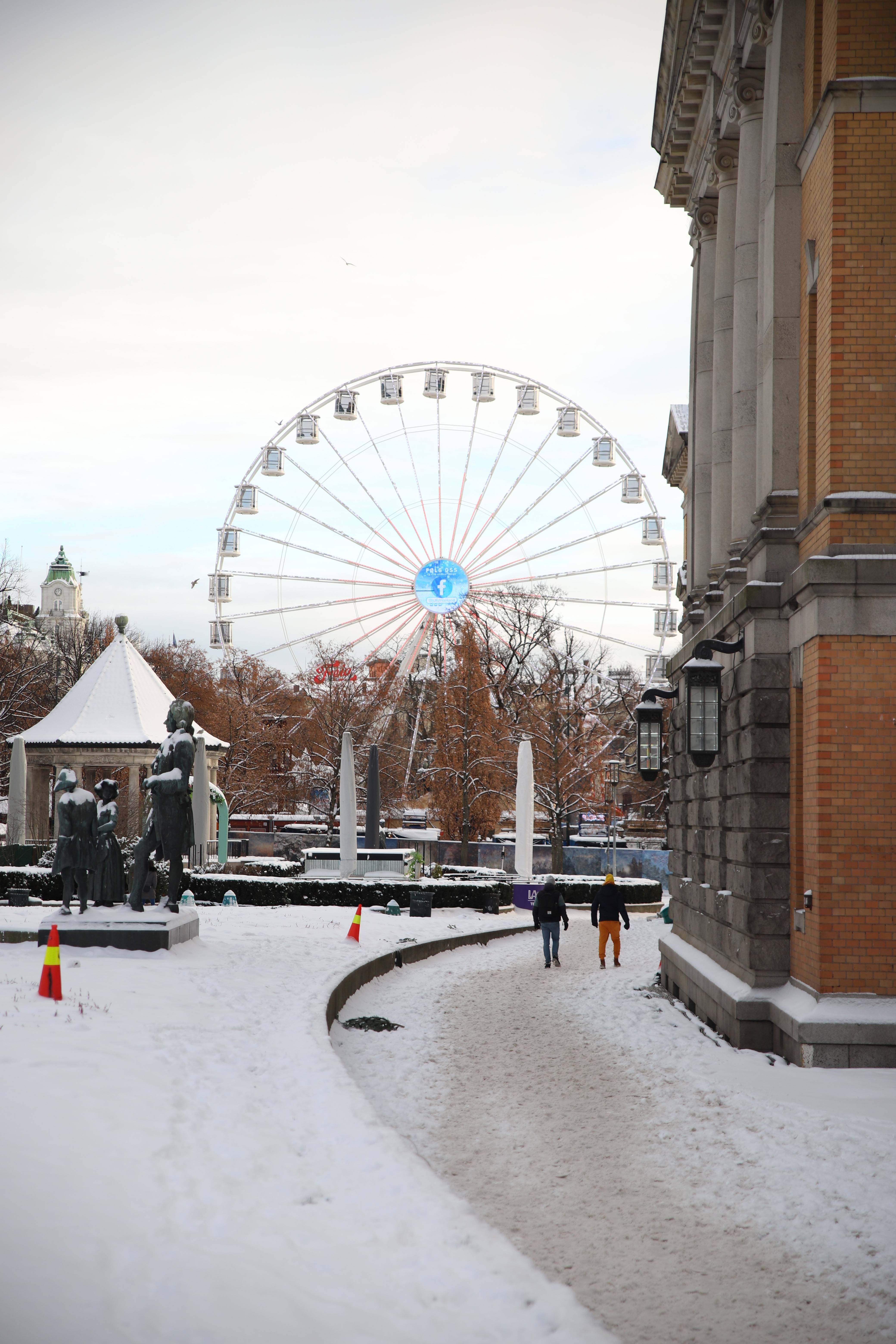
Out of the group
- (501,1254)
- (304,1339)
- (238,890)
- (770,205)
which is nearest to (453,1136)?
(501,1254)

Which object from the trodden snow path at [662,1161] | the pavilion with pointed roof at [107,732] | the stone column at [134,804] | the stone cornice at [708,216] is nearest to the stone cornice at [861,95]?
the stone cornice at [708,216]

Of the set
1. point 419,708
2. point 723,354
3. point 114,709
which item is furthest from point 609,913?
point 419,708

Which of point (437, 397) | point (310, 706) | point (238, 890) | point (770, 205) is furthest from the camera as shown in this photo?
point (310, 706)

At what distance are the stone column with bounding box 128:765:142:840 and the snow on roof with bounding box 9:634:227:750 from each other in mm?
1151

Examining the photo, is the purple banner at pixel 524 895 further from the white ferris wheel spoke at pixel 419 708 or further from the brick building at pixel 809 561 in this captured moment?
the brick building at pixel 809 561

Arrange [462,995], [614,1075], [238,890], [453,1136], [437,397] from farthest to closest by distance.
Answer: [437,397] < [238,890] < [462,995] < [614,1075] < [453,1136]

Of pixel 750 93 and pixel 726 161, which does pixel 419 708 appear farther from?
pixel 750 93

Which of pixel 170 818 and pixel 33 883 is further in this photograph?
pixel 33 883

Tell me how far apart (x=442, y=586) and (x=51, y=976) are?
32.7m

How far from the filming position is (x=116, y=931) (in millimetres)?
15367

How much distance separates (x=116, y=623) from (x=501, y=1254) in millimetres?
32347

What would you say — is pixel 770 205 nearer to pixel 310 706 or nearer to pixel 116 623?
pixel 116 623

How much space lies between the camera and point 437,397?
4384 cm

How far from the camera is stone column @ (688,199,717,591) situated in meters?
17.5
